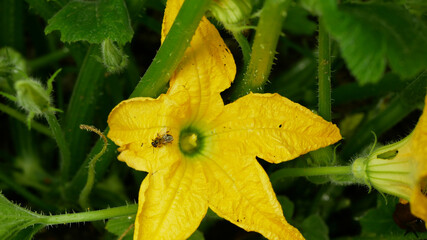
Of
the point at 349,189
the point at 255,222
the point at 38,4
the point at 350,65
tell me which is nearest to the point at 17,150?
the point at 38,4

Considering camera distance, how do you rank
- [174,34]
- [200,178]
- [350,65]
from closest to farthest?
[350,65]
[174,34]
[200,178]

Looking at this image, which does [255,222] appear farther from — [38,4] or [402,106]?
[38,4]

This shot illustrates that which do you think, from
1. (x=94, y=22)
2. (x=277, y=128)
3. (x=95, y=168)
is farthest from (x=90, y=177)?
(x=277, y=128)

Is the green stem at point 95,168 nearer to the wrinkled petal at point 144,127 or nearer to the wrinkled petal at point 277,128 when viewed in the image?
the wrinkled petal at point 144,127

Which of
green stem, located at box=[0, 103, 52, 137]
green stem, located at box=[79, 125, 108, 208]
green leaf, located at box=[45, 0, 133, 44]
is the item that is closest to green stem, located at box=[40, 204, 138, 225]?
green stem, located at box=[79, 125, 108, 208]

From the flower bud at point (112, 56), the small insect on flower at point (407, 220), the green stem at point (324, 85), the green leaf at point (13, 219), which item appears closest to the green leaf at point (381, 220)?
the small insect on flower at point (407, 220)

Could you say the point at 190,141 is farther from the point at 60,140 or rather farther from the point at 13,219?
the point at 13,219

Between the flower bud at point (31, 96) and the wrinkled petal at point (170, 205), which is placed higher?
the flower bud at point (31, 96)

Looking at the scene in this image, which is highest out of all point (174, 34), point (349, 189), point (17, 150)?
point (174, 34)
